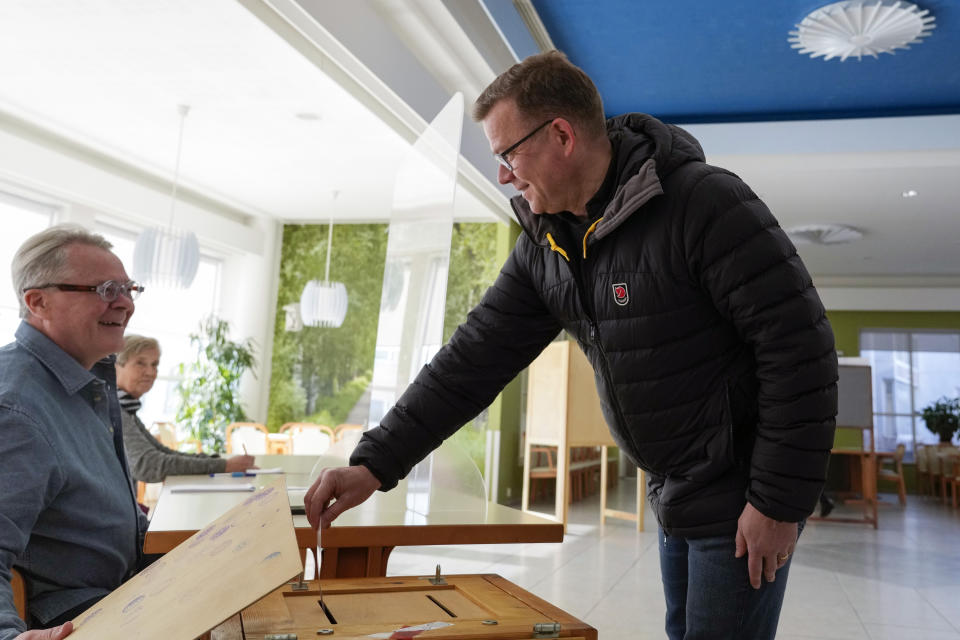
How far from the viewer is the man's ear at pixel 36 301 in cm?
158

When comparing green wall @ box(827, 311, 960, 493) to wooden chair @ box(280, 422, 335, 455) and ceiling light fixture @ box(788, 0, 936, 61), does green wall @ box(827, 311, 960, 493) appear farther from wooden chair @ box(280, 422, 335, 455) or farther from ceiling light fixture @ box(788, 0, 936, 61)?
wooden chair @ box(280, 422, 335, 455)

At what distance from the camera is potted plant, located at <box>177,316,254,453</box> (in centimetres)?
811

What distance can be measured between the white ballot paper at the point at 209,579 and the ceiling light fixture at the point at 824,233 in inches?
346

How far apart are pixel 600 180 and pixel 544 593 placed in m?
3.14

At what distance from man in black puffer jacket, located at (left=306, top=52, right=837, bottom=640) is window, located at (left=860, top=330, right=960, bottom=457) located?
1273cm

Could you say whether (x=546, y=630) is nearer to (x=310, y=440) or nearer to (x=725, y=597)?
(x=725, y=597)

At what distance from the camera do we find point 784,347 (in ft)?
3.71

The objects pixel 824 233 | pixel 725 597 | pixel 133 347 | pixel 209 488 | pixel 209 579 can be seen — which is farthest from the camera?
pixel 824 233

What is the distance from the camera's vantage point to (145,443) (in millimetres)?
3008

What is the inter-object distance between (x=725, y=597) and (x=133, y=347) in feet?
9.17

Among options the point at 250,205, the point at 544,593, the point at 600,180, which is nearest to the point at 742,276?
the point at 600,180

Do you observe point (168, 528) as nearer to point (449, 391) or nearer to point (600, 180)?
point (449, 391)

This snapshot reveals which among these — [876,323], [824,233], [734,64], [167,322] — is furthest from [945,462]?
[167,322]

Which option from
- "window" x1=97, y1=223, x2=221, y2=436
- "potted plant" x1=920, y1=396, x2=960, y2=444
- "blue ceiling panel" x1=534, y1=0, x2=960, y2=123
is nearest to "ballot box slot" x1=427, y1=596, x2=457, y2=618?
"blue ceiling panel" x1=534, y1=0, x2=960, y2=123
